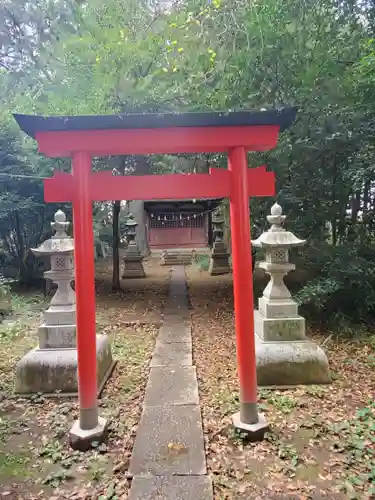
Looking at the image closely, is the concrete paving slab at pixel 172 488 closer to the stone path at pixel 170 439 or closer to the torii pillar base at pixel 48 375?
the stone path at pixel 170 439

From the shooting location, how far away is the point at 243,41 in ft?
19.3

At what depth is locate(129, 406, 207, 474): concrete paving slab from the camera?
9.02ft

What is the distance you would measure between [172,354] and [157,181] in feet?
10.6

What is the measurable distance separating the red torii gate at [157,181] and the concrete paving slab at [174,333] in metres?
2.93

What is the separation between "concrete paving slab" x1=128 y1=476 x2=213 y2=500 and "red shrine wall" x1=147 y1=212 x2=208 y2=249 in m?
19.3

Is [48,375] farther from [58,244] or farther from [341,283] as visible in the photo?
[341,283]

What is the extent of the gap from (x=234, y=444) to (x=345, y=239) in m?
5.22

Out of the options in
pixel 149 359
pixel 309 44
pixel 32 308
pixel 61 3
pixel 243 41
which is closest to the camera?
pixel 61 3

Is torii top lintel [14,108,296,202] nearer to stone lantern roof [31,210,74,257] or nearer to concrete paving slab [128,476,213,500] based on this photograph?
stone lantern roof [31,210,74,257]

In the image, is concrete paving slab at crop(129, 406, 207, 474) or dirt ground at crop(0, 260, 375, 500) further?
concrete paving slab at crop(129, 406, 207, 474)

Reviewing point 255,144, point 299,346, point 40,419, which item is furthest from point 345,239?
point 40,419

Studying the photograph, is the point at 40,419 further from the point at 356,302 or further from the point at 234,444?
the point at 356,302

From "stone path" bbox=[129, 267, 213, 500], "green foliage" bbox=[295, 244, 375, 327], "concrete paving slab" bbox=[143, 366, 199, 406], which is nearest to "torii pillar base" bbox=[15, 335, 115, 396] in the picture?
"concrete paving slab" bbox=[143, 366, 199, 406]

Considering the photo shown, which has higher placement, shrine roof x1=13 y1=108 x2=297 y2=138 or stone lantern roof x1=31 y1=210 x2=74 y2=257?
shrine roof x1=13 y1=108 x2=297 y2=138
